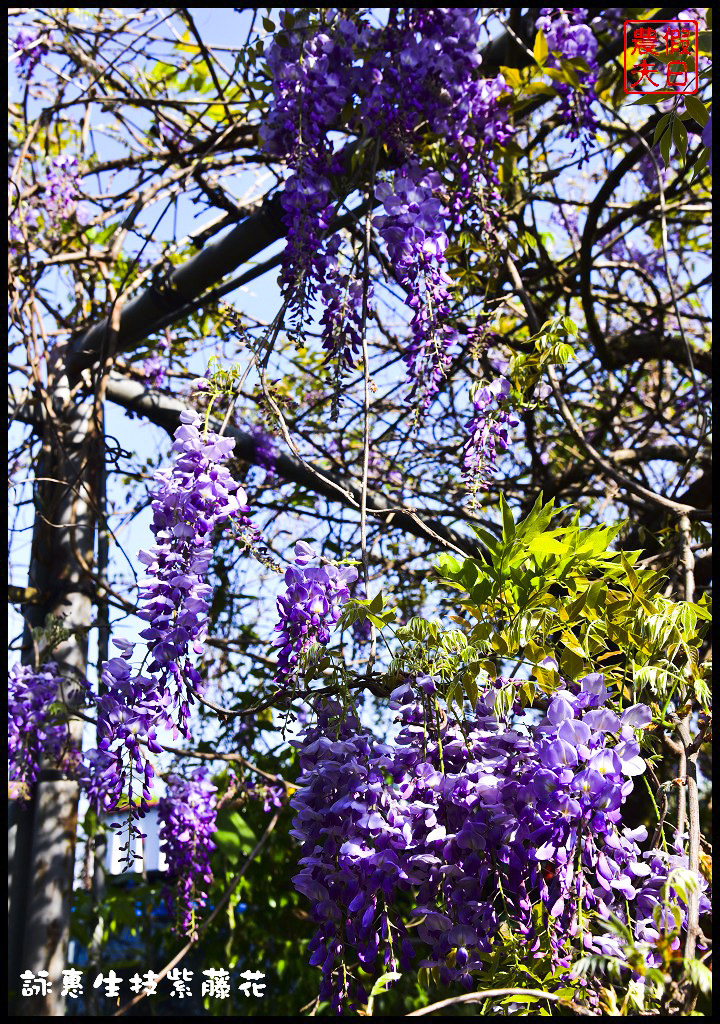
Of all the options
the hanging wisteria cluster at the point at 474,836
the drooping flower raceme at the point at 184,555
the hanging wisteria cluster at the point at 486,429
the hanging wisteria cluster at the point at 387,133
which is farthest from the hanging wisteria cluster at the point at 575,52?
the hanging wisteria cluster at the point at 474,836

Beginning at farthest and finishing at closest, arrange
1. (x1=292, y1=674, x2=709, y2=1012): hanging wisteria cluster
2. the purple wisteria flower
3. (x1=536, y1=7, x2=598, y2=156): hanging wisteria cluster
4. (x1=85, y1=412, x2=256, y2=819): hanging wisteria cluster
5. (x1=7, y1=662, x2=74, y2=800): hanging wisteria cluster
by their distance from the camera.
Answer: the purple wisteria flower, (x1=7, y1=662, x2=74, y2=800): hanging wisteria cluster, (x1=536, y1=7, x2=598, y2=156): hanging wisteria cluster, (x1=85, y1=412, x2=256, y2=819): hanging wisteria cluster, (x1=292, y1=674, x2=709, y2=1012): hanging wisteria cluster

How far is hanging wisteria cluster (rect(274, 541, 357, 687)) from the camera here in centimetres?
107

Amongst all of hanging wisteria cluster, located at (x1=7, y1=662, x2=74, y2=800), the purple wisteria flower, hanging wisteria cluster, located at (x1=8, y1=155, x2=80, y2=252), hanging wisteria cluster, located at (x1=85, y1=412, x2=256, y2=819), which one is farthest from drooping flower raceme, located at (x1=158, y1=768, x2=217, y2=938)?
the purple wisteria flower

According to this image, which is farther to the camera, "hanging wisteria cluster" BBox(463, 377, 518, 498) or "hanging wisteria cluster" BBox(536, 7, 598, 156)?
"hanging wisteria cluster" BBox(536, 7, 598, 156)

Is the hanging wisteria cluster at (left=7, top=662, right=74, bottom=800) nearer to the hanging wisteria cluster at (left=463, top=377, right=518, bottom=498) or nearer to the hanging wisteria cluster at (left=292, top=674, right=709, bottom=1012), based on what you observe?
the hanging wisteria cluster at (left=463, top=377, right=518, bottom=498)

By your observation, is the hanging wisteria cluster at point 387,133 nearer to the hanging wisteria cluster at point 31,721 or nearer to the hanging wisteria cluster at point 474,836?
the hanging wisteria cluster at point 474,836

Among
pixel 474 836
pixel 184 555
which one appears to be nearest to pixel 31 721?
pixel 184 555

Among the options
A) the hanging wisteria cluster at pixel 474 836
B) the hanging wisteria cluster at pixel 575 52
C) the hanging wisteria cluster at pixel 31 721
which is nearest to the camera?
the hanging wisteria cluster at pixel 474 836

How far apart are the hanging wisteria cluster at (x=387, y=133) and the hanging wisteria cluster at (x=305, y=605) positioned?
548mm

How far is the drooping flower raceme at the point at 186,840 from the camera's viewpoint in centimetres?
211

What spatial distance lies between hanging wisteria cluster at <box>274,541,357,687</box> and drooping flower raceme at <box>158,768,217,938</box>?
47.9 inches

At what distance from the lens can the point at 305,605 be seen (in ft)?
3.51

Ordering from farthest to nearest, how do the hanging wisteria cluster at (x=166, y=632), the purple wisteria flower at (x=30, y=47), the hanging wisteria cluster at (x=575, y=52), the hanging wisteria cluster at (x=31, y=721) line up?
the purple wisteria flower at (x=30, y=47) < the hanging wisteria cluster at (x=31, y=721) < the hanging wisteria cluster at (x=575, y=52) < the hanging wisteria cluster at (x=166, y=632)

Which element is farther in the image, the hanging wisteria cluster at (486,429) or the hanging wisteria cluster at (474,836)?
the hanging wisteria cluster at (486,429)
